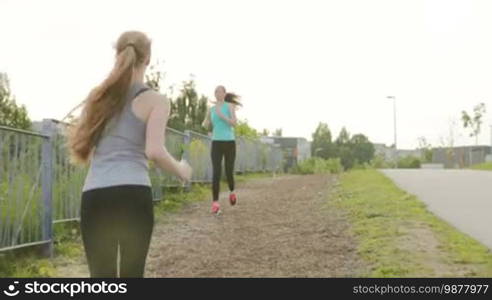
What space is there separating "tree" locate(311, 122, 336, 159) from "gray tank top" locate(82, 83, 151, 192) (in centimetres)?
7621

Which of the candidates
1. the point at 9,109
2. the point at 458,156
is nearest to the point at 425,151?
the point at 458,156

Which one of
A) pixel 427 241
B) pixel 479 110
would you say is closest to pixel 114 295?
pixel 427 241

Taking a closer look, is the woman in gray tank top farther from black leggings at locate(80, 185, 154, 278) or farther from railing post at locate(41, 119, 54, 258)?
railing post at locate(41, 119, 54, 258)

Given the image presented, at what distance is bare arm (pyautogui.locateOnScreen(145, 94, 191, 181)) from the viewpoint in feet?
11.6

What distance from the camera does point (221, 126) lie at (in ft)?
34.5

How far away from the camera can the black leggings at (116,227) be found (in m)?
3.53

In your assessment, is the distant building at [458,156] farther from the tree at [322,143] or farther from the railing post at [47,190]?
the railing post at [47,190]

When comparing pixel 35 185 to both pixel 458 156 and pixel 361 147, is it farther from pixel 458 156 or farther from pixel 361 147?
pixel 361 147

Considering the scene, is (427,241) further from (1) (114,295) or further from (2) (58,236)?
(1) (114,295)

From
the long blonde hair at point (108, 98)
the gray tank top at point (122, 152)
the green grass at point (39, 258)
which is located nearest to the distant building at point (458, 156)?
the green grass at point (39, 258)

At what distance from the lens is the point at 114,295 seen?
371cm

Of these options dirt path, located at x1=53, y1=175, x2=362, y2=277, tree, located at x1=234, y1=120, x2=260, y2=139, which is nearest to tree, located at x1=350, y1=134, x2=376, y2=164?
tree, located at x1=234, y1=120, x2=260, y2=139

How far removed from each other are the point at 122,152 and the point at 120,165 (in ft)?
0.21

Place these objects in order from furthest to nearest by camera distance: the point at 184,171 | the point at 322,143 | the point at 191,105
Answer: the point at 322,143, the point at 191,105, the point at 184,171
